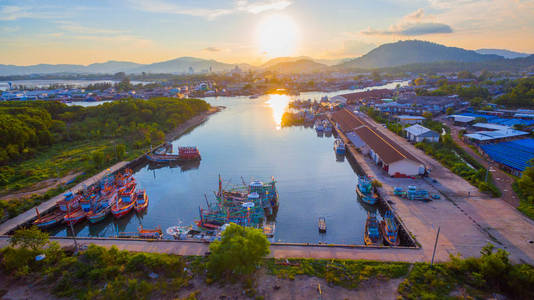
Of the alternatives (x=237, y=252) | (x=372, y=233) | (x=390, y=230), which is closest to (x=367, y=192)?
(x=372, y=233)

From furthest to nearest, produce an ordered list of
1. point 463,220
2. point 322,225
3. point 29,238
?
point 322,225 → point 463,220 → point 29,238

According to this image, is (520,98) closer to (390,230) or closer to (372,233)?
(390,230)

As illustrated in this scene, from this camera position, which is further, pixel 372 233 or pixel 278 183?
pixel 278 183

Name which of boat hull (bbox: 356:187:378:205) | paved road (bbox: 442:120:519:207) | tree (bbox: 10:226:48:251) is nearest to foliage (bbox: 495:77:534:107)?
paved road (bbox: 442:120:519:207)

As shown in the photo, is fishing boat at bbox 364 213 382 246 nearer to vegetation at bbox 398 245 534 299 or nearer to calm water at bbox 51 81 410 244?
calm water at bbox 51 81 410 244

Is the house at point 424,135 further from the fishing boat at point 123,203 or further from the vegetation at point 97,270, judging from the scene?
the fishing boat at point 123,203

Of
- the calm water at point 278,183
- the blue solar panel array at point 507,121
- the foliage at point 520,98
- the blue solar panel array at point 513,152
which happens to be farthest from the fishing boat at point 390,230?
the foliage at point 520,98

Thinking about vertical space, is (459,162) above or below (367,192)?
above
